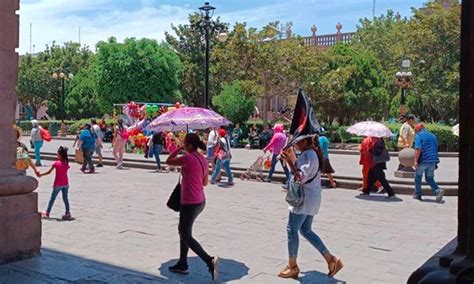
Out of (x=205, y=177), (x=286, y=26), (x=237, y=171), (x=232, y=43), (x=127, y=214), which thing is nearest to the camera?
(x=205, y=177)

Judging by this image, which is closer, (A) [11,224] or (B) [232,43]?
(A) [11,224]

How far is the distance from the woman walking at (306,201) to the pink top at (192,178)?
952 millimetres

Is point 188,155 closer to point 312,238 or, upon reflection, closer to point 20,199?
point 312,238

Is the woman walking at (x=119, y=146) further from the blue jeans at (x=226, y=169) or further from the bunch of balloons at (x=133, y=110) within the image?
the bunch of balloons at (x=133, y=110)

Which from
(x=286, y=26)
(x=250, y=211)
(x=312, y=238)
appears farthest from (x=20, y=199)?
(x=286, y=26)

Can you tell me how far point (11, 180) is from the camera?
20.9 feet

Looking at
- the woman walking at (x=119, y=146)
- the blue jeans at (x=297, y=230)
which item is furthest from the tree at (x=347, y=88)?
the blue jeans at (x=297, y=230)

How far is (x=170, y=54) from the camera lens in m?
46.7

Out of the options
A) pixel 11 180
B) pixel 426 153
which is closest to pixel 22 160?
pixel 11 180

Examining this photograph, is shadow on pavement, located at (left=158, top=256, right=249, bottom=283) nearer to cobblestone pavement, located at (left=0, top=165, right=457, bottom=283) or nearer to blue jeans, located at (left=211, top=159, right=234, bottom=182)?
cobblestone pavement, located at (left=0, top=165, right=457, bottom=283)

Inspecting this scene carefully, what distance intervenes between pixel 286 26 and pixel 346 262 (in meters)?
38.5

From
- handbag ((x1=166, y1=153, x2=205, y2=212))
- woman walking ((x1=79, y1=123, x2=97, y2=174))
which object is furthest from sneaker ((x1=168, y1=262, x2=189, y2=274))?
woman walking ((x1=79, y1=123, x2=97, y2=174))

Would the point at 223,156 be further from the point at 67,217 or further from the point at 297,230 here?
the point at 297,230

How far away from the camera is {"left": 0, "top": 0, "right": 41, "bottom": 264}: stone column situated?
6.25m
